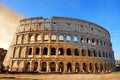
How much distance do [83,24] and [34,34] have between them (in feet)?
34.7

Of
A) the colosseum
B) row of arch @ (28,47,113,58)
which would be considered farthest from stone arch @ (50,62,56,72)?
row of arch @ (28,47,113,58)

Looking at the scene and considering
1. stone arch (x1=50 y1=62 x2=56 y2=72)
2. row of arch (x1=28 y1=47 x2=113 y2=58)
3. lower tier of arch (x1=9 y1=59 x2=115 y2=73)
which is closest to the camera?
lower tier of arch (x1=9 y1=59 x2=115 y2=73)

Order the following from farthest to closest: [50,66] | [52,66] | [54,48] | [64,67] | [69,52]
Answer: [69,52] → [54,48] → [52,66] → [50,66] → [64,67]

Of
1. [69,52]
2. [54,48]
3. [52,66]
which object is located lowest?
[52,66]

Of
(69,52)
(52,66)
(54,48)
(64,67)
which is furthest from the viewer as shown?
(69,52)

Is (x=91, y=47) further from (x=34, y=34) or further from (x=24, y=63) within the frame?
(x=24, y=63)

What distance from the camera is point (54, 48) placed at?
25.1 metres

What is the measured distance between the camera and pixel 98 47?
93.8 feet

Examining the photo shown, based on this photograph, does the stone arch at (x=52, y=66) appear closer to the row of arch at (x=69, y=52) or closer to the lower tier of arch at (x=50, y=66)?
the lower tier of arch at (x=50, y=66)

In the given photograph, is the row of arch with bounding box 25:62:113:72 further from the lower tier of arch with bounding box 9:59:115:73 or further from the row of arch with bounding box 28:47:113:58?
the row of arch with bounding box 28:47:113:58

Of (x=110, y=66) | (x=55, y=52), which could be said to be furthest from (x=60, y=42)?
(x=110, y=66)

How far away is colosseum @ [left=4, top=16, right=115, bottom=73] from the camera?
2362 cm

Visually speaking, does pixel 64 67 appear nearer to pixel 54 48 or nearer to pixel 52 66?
pixel 52 66

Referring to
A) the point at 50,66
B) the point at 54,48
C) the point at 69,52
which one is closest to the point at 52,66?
the point at 50,66
